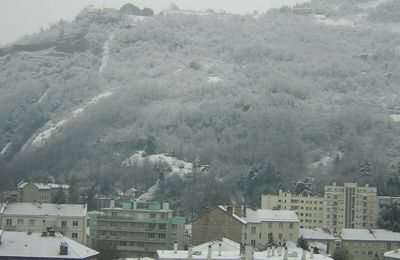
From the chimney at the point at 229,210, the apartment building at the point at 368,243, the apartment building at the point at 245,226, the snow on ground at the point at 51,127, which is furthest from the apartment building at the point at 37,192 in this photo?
the snow on ground at the point at 51,127

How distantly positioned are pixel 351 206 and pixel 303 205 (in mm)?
4369

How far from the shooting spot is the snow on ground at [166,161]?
480ft

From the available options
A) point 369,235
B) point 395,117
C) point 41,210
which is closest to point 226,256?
point 41,210

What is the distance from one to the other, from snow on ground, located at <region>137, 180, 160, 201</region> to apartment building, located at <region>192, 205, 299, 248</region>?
116ft

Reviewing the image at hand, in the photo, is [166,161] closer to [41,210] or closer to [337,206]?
[337,206]

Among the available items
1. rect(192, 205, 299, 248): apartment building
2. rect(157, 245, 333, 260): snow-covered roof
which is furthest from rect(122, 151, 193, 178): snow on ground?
rect(157, 245, 333, 260): snow-covered roof

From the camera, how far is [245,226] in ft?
294

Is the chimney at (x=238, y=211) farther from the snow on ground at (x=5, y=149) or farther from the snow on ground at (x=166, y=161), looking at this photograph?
the snow on ground at (x=5, y=149)

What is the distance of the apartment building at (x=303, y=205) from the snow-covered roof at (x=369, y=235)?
58.3 feet

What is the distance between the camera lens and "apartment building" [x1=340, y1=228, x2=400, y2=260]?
307 ft

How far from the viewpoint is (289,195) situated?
117 metres

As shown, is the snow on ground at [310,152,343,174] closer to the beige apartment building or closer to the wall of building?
the beige apartment building

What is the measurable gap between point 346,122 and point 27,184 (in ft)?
191

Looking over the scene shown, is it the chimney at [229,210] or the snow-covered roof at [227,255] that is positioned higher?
the chimney at [229,210]
